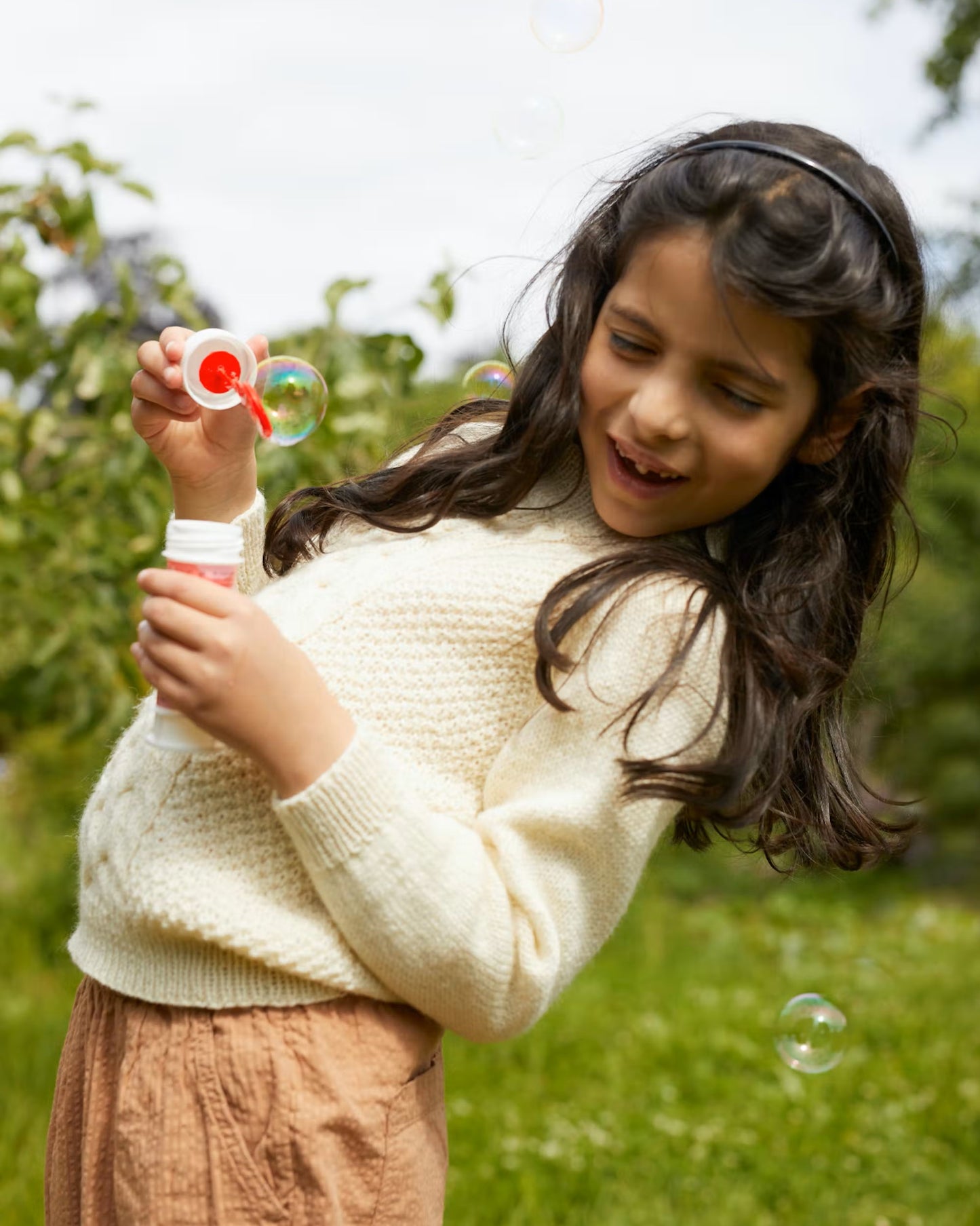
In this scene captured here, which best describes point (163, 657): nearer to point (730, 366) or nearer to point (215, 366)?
point (215, 366)

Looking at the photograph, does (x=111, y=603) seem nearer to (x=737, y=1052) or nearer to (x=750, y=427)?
(x=750, y=427)

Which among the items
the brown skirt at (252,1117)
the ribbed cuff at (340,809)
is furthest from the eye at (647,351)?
the brown skirt at (252,1117)

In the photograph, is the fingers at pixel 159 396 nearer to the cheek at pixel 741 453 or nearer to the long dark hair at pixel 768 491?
the long dark hair at pixel 768 491

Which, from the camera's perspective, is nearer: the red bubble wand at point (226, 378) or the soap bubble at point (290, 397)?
the red bubble wand at point (226, 378)

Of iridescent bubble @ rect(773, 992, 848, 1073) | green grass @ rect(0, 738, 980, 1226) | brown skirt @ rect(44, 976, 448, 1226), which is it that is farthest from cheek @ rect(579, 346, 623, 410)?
green grass @ rect(0, 738, 980, 1226)

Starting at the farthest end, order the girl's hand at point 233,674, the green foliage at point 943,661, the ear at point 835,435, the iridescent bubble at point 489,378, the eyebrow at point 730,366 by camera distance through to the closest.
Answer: the green foliage at point 943,661 < the iridescent bubble at point 489,378 < the ear at point 835,435 < the eyebrow at point 730,366 < the girl's hand at point 233,674

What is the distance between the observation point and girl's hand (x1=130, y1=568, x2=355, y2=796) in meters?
1.08

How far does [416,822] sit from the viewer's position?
1.16 metres

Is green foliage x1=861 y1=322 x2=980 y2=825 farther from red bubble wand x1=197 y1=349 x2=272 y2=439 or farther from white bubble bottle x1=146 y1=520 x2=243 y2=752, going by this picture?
white bubble bottle x1=146 y1=520 x2=243 y2=752

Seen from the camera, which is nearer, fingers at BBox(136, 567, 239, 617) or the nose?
fingers at BBox(136, 567, 239, 617)

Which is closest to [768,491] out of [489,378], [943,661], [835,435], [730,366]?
[835,435]

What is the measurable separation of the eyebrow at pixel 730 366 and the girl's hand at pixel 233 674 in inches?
17.3

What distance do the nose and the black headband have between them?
248 mm

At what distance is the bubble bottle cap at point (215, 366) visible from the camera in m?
1.27
